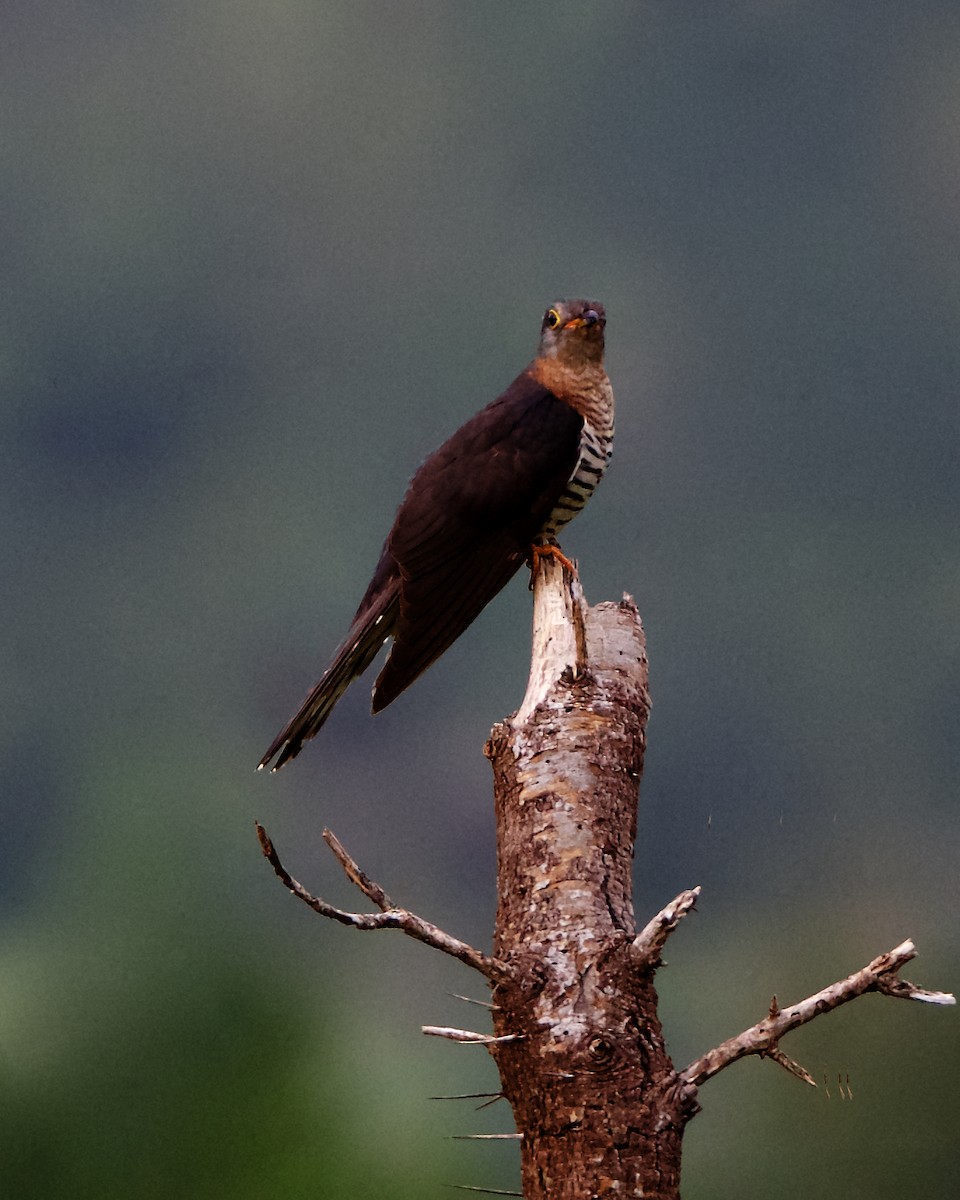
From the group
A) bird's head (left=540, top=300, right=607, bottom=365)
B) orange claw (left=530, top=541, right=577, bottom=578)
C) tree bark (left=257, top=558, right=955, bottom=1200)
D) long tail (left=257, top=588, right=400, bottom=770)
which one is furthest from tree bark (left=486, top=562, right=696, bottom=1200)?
bird's head (left=540, top=300, right=607, bottom=365)

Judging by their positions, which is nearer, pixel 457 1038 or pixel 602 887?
pixel 457 1038

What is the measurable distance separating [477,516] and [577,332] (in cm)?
111

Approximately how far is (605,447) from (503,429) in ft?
1.82

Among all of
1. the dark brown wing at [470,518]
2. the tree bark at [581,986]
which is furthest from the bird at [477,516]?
the tree bark at [581,986]

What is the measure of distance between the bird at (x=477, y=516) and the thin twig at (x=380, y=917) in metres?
1.57

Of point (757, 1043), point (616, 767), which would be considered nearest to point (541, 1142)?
point (757, 1043)

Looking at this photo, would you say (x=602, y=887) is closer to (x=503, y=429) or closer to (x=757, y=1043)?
(x=757, y=1043)

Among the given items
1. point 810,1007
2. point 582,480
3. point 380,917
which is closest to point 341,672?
point 582,480

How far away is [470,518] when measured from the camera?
16.6ft

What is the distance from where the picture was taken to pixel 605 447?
5.55m

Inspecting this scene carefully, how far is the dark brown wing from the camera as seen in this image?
491 centimetres

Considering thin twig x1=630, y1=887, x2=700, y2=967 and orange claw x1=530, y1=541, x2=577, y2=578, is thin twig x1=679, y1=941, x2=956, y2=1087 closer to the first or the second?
thin twig x1=630, y1=887, x2=700, y2=967

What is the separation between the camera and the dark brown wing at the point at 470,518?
491 cm

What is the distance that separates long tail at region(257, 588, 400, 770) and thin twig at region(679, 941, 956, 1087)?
2.19 meters
